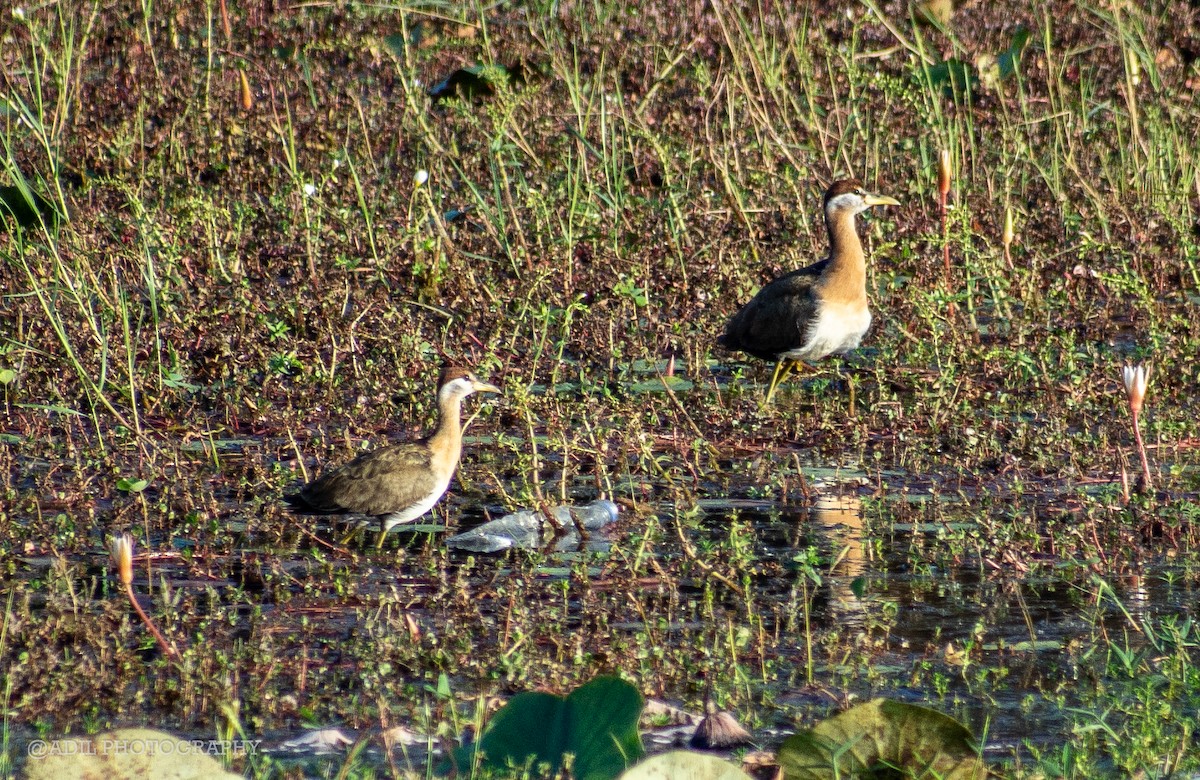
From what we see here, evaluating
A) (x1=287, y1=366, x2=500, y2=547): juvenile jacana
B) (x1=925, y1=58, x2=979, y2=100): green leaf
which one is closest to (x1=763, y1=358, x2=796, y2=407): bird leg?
(x1=287, y1=366, x2=500, y2=547): juvenile jacana

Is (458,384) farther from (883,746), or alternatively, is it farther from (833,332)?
(883,746)

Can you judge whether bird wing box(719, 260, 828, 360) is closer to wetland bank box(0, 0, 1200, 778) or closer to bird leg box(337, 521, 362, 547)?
wetland bank box(0, 0, 1200, 778)

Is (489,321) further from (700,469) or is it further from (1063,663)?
(1063,663)

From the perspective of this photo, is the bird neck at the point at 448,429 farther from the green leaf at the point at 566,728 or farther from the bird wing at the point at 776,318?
the green leaf at the point at 566,728

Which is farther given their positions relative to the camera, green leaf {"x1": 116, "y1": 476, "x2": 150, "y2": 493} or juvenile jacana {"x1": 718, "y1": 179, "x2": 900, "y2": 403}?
juvenile jacana {"x1": 718, "y1": 179, "x2": 900, "y2": 403}

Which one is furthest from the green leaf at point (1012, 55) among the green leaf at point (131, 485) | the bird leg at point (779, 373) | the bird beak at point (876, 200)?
the green leaf at point (131, 485)

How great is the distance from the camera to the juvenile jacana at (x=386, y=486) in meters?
6.84

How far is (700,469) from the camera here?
312 inches

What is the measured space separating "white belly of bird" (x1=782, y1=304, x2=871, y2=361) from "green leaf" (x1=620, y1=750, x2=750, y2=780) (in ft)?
16.5

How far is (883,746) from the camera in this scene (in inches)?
174

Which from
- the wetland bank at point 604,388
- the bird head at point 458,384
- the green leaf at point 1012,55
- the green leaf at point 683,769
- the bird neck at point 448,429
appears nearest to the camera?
the green leaf at point 683,769

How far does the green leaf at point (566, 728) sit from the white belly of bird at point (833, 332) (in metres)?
4.75

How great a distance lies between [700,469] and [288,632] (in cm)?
263

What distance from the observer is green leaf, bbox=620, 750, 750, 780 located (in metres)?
4.03
